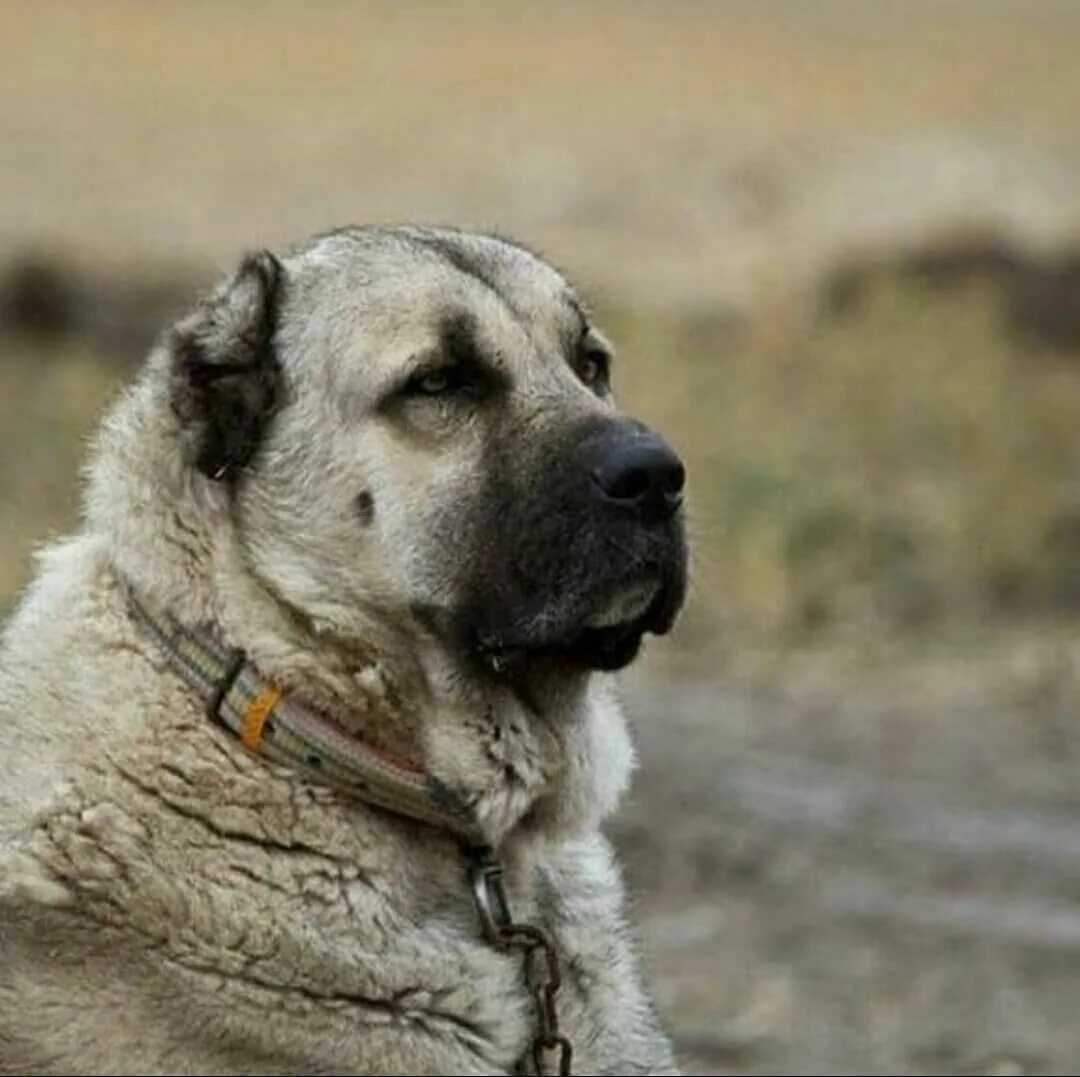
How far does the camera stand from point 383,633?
5.33 m

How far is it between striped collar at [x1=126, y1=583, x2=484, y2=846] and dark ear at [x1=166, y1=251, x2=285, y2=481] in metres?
0.28

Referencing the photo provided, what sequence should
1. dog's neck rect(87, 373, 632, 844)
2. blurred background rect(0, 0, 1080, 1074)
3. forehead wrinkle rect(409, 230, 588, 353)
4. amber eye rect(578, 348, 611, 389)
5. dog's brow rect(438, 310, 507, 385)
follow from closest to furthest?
dog's neck rect(87, 373, 632, 844)
dog's brow rect(438, 310, 507, 385)
forehead wrinkle rect(409, 230, 588, 353)
amber eye rect(578, 348, 611, 389)
blurred background rect(0, 0, 1080, 1074)

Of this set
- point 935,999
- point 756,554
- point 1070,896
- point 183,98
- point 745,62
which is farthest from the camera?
point 745,62

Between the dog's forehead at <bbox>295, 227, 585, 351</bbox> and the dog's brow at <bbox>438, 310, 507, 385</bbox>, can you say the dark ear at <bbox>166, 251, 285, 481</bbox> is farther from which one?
the dog's brow at <bbox>438, 310, 507, 385</bbox>

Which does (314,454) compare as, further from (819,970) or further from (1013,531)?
(1013,531)

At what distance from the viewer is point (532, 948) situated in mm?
5285

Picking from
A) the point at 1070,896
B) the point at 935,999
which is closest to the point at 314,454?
the point at 935,999

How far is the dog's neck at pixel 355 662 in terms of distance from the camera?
525cm

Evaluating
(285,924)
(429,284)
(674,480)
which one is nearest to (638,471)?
(674,480)

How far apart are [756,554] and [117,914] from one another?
8.69m

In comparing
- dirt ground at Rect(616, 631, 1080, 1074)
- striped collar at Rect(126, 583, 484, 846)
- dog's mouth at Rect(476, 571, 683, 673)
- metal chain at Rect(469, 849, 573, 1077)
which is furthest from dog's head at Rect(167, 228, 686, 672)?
dirt ground at Rect(616, 631, 1080, 1074)

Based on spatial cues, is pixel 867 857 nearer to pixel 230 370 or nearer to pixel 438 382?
pixel 438 382

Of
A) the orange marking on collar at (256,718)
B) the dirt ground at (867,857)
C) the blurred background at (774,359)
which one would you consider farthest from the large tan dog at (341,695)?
the dirt ground at (867,857)

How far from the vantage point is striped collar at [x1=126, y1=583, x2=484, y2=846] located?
5.16 m
